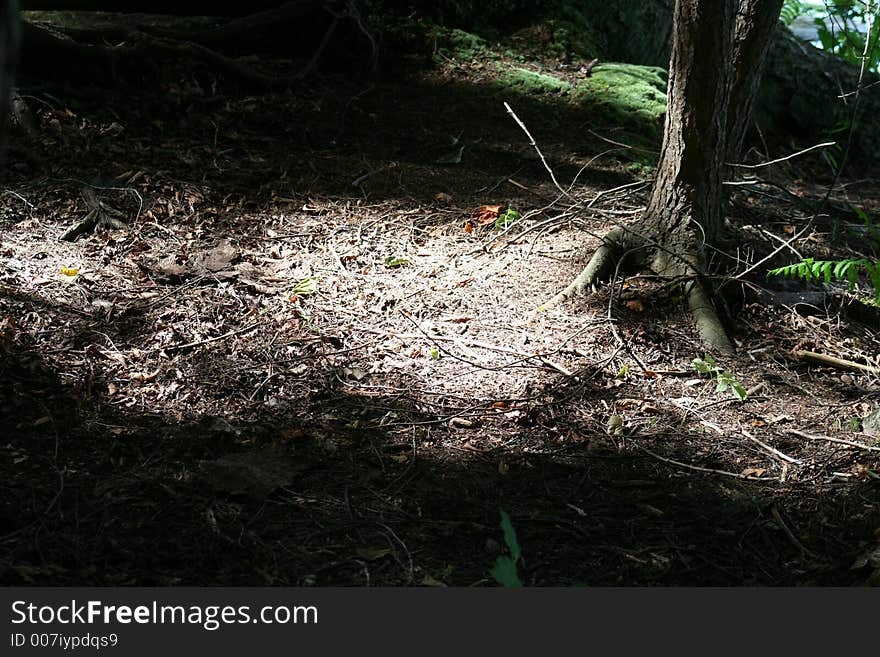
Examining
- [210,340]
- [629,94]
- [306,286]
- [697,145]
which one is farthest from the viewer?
[629,94]

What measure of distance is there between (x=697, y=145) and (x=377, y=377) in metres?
2.06

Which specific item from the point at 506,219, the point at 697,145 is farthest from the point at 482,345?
the point at 697,145

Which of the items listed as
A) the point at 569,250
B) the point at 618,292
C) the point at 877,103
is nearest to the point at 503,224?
the point at 569,250

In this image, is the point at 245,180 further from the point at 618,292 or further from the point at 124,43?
the point at 618,292

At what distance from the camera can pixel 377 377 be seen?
3891 mm

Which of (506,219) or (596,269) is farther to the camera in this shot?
(506,219)

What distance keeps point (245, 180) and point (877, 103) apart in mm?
6441

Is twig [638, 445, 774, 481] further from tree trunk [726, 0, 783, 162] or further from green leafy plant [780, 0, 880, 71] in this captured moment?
green leafy plant [780, 0, 880, 71]

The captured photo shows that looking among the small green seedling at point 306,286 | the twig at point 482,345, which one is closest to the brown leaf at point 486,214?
the small green seedling at point 306,286

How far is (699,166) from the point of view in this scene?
14.2 feet

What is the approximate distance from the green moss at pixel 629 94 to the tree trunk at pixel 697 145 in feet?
7.77

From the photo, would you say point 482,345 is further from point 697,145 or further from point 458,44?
point 458,44

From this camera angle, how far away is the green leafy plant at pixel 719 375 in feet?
12.5

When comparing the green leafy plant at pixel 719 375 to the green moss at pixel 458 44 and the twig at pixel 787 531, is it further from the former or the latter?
the green moss at pixel 458 44
